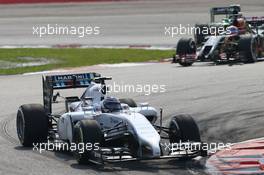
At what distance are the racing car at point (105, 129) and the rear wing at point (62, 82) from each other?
16mm

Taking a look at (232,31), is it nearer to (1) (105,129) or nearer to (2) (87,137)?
(1) (105,129)

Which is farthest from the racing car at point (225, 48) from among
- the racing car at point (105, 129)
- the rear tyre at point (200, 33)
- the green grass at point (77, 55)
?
the racing car at point (105, 129)

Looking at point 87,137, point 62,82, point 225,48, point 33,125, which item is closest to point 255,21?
point 225,48

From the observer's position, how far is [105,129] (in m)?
11.7

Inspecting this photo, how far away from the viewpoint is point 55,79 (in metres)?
13.3

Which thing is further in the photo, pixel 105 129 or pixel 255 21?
pixel 255 21

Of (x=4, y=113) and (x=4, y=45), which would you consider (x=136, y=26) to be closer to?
(x=4, y=45)

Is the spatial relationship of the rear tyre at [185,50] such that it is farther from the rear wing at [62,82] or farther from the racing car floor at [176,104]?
the rear wing at [62,82]

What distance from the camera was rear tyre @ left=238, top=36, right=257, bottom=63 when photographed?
24.6 meters

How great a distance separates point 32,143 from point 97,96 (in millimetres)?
1243

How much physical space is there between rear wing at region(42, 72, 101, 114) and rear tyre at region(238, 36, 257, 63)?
38.7ft

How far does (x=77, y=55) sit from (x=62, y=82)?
17.0 metres

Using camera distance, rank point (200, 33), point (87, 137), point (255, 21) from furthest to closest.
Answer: point (200, 33) < point (255, 21) < point (87, 137)

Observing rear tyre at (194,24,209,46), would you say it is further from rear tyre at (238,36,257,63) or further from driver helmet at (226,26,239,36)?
rear tyre at (238,36,257,63)
